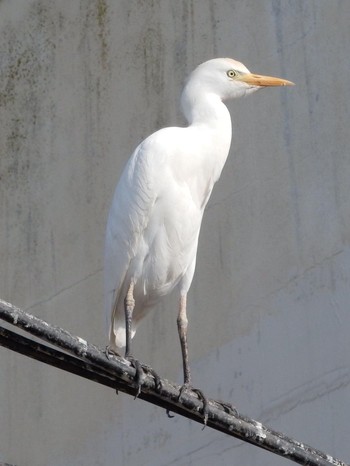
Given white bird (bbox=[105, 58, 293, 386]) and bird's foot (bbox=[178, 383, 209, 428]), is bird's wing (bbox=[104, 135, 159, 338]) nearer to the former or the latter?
white bird (bbox=[105, 58, 293, 386])

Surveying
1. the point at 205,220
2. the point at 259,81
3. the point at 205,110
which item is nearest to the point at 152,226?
the point at 205,110

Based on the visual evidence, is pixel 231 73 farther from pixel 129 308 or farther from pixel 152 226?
pixel 129 308

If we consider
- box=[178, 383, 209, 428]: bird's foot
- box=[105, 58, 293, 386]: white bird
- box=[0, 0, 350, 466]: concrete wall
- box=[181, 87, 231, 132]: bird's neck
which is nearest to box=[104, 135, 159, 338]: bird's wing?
box=[105, 58, 293, 386]: white bird

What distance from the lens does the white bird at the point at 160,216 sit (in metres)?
6.47

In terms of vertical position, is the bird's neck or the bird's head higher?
the bird's head

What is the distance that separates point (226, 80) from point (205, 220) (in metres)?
2.03

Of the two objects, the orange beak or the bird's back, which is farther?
the orange beak

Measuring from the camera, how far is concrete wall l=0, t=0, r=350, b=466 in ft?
26.8

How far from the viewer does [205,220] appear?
8.84 meters

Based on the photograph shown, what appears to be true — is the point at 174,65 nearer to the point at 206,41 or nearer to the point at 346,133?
the point at 206,41

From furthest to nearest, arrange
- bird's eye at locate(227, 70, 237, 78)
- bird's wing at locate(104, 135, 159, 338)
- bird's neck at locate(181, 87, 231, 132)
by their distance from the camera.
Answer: bird's eye at locate(227, 70, 237, 78)
bird's neck at locate(181, 87, 231, 132)
bird's wing at locate(104, 135, 159, 338)

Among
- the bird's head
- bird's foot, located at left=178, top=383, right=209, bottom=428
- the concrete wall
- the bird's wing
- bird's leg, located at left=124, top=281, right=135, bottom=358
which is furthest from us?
the concrete wall

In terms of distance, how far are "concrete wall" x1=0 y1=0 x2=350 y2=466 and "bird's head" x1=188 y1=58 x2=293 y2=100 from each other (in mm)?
1386

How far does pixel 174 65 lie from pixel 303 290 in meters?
1.92
